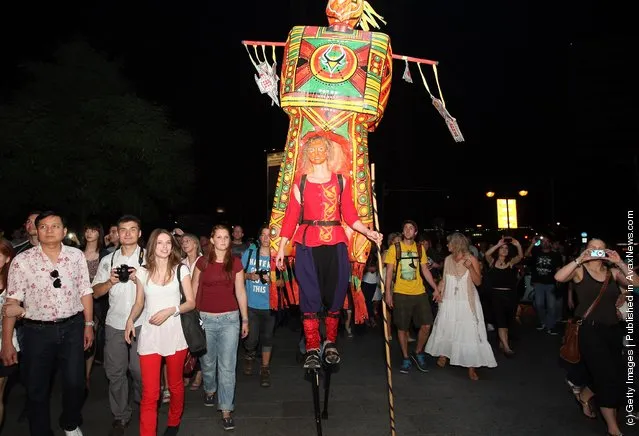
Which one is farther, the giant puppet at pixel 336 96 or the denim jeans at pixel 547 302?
the denim jeans at pixel 547 302

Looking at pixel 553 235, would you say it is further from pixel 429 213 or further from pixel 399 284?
pixel 429 213

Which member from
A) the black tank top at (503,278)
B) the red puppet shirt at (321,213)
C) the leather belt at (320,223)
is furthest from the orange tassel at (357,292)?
the black tank top at (503,278)

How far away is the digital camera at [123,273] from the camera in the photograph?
4.56 meters

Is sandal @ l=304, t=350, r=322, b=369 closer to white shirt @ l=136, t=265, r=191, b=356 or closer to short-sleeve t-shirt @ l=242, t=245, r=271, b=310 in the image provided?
white shirt @ l=136, t=265, r=191, b=356

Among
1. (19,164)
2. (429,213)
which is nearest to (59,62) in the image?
(19,164)

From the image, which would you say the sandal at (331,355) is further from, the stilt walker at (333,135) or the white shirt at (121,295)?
the white shirt at (121,295)

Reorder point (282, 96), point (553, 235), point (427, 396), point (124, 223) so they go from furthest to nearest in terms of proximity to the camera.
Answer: point (553, 235) → point (427, 396) → point (282, 96) → point (124, 223)

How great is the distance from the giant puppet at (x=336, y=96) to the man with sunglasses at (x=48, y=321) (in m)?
1.79

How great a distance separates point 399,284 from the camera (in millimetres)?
7160

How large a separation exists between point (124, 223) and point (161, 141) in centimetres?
1256

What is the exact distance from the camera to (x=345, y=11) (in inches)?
208

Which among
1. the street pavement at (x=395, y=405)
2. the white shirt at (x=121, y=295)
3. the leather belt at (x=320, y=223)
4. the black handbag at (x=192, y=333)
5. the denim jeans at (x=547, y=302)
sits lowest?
the street pavement at (x=395, y=405)

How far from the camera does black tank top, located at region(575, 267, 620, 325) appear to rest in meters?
4.80

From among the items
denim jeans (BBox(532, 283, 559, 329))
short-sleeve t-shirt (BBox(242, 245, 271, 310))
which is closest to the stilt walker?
short-sleeve t-shirt (BBox(242, 245, 271, 310))
